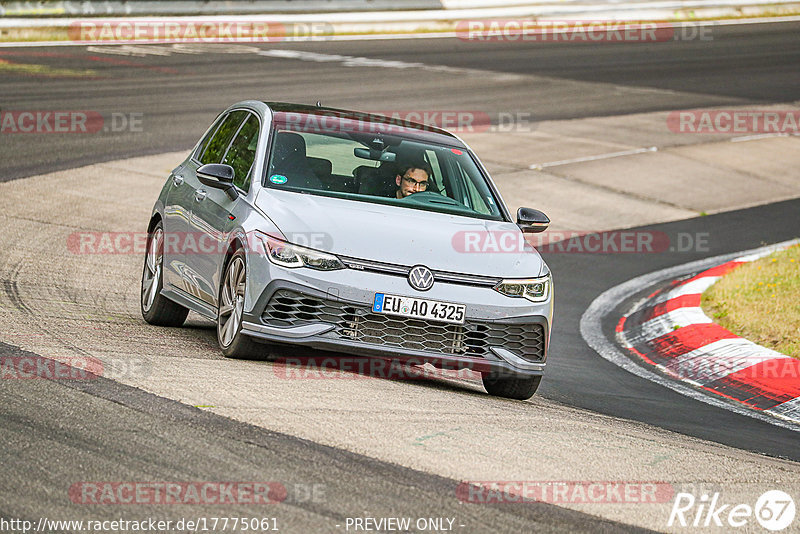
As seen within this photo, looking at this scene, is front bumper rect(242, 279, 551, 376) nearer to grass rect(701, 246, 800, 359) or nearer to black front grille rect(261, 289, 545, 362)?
black front grille rect(261, 289, 545, 362)

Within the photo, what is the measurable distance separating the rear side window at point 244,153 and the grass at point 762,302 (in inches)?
172

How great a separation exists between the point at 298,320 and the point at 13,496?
9.35 ft

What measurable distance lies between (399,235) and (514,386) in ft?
4.11

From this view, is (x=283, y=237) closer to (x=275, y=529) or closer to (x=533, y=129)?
(x=275, y=529)

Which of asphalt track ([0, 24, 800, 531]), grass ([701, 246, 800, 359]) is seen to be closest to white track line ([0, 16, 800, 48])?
asphalt track ([0, 24, 800, 531])

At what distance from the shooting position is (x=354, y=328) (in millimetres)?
7480

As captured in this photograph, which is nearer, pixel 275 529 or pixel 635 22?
pixel 275 529

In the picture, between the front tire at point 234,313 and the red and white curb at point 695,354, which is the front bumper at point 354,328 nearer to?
the front tire at point 234,313

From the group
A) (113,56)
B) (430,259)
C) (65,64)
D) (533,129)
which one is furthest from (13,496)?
(113,56)

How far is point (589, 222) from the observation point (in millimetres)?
15906
